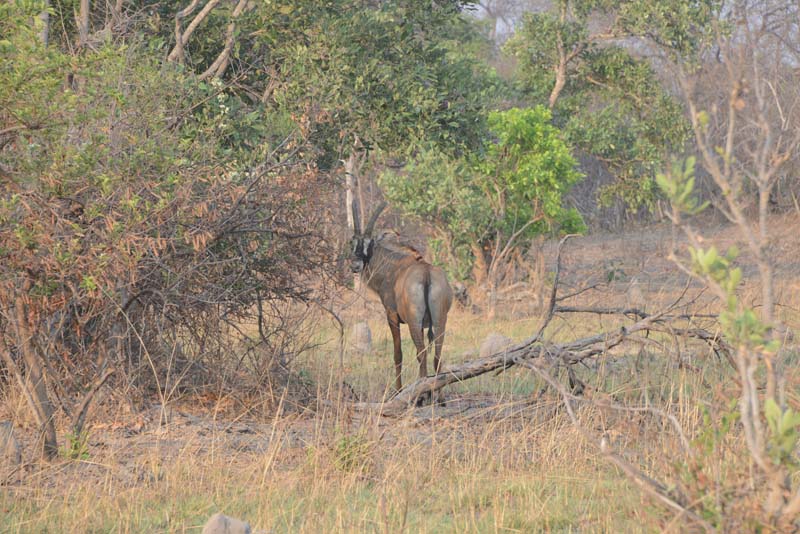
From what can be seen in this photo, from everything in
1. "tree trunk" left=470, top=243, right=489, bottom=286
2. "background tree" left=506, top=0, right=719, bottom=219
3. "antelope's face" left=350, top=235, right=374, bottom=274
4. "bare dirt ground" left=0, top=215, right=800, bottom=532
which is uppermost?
"background tree" left=506, top=0, right=719, bottom=219

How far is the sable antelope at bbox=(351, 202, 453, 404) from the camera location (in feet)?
28.9

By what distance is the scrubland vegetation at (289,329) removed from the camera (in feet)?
A: 11.9

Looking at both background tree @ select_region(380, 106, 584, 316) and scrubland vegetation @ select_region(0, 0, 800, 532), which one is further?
background tree @ select_region(380, 106, 584, 316)

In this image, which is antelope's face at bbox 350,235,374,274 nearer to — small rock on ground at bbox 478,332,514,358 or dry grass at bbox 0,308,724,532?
small rock on ground at bbox 478,332,514,358

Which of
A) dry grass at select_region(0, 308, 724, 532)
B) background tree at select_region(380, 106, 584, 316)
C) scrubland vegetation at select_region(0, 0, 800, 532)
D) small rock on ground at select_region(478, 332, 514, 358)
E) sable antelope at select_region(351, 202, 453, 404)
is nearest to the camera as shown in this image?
scrubland vegetation at select_region(0, 0, 800, 532)

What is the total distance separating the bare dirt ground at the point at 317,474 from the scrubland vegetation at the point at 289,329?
0.07 ft

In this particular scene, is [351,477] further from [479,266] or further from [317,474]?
[479,266]

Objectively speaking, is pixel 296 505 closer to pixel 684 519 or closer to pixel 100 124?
pixel 684 519

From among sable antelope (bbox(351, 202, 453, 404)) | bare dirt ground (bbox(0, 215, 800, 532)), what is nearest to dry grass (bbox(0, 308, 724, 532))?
bare dirt ground (bbox(0, 215, 800, 532))

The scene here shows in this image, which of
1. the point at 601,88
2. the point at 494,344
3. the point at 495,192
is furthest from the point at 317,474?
the point at 601,88

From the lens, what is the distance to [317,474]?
5.53m

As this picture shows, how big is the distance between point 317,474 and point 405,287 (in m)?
3.54

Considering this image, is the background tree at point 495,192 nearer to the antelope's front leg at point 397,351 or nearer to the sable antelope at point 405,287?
the sable antelope at point 405,287

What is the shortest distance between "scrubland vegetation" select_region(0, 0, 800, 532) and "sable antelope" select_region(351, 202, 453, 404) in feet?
1.62
